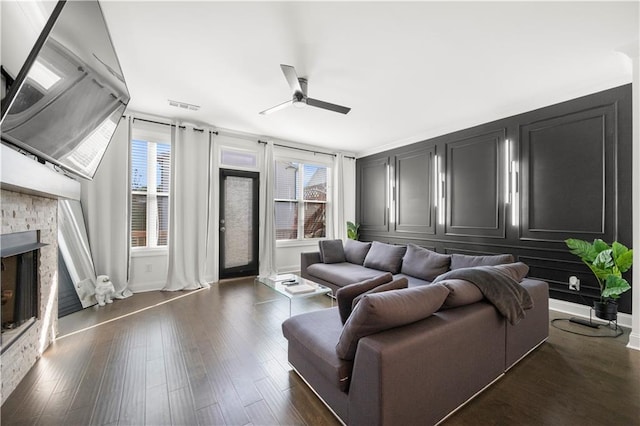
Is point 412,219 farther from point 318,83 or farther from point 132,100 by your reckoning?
point 132,100

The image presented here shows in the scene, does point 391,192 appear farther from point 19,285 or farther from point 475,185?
point 19,285

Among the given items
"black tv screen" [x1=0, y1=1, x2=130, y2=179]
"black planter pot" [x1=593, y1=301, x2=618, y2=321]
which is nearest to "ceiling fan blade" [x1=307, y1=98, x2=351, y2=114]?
"black tv screen" [x1=0, y1=1, x2=130, y2=179]

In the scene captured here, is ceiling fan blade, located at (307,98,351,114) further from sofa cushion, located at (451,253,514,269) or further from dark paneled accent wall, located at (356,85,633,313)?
dark paneled accent wall, located at (356,85,633,313)

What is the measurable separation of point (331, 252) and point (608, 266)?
127 inches

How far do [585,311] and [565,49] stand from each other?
114 inches

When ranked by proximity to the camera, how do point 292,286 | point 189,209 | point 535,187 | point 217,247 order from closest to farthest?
point 292,286
point 535,187
point 189,209
point 217,247

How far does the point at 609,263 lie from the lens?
273 cm

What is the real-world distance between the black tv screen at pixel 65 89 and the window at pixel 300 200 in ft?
11.5

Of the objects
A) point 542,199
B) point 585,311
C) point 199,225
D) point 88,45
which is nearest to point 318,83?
point 88,45

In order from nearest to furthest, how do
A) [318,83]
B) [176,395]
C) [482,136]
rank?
[176,395] → [318,83] → [482,136]

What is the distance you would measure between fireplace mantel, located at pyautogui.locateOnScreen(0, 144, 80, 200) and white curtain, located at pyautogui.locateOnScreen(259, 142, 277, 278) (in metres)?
3.01

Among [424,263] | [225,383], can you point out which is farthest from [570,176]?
[225,383]

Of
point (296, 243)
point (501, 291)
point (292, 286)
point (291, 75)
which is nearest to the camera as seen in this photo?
point (501, 291)

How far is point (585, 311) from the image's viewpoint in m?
3.19
